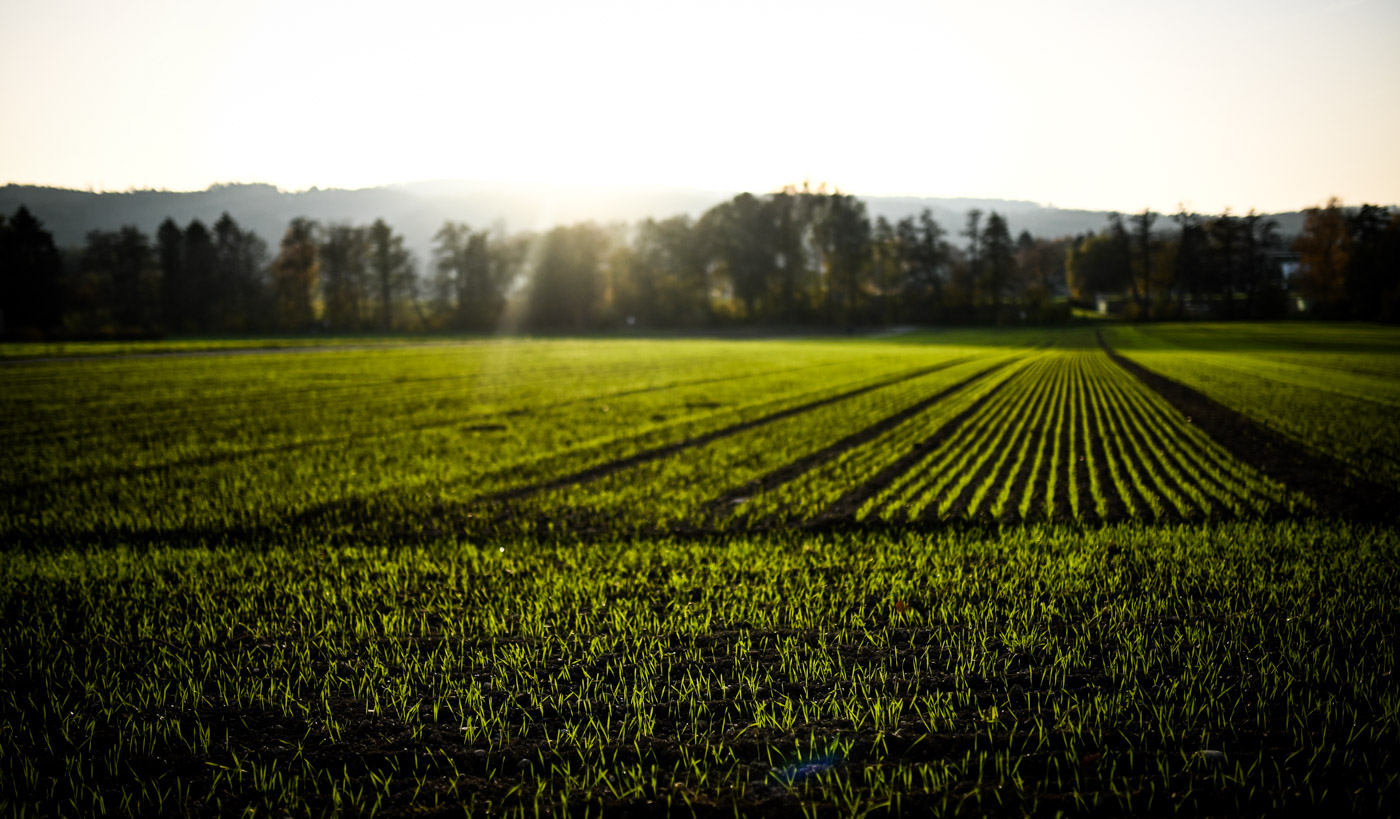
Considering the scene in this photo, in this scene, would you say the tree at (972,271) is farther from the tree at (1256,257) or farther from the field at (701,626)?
the field at (701,626)

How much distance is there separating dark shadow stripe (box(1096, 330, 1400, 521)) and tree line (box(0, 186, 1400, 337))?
72.6m

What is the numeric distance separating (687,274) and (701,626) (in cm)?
9603

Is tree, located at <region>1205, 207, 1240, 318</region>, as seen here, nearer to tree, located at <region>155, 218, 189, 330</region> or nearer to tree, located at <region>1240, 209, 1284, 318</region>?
tree, located at <region>1240, 209, 1284, 318</region>

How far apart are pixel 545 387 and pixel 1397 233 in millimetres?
84753

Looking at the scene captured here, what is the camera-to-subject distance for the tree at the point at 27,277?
65.5m

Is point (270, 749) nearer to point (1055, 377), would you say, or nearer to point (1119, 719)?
point (1119, 719)

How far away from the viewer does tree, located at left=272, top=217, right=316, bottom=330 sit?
85500 millimetres

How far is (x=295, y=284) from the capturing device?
87.5 m

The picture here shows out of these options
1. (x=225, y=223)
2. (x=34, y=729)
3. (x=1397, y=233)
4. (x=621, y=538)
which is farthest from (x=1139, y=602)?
(x=225, y=223)

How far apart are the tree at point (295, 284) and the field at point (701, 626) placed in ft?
264

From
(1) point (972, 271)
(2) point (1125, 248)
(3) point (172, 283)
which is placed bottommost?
(3) point (172, 283)

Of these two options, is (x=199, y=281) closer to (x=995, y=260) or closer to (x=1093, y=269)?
(x=995, y=260)

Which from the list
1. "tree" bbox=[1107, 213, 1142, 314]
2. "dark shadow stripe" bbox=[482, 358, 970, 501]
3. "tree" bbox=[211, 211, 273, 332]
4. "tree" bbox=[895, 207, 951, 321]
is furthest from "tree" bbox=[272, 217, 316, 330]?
"tree" bbox=[1107, 213, 1142, 314]

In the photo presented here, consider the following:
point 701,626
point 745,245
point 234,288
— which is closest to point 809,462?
point 701,626
